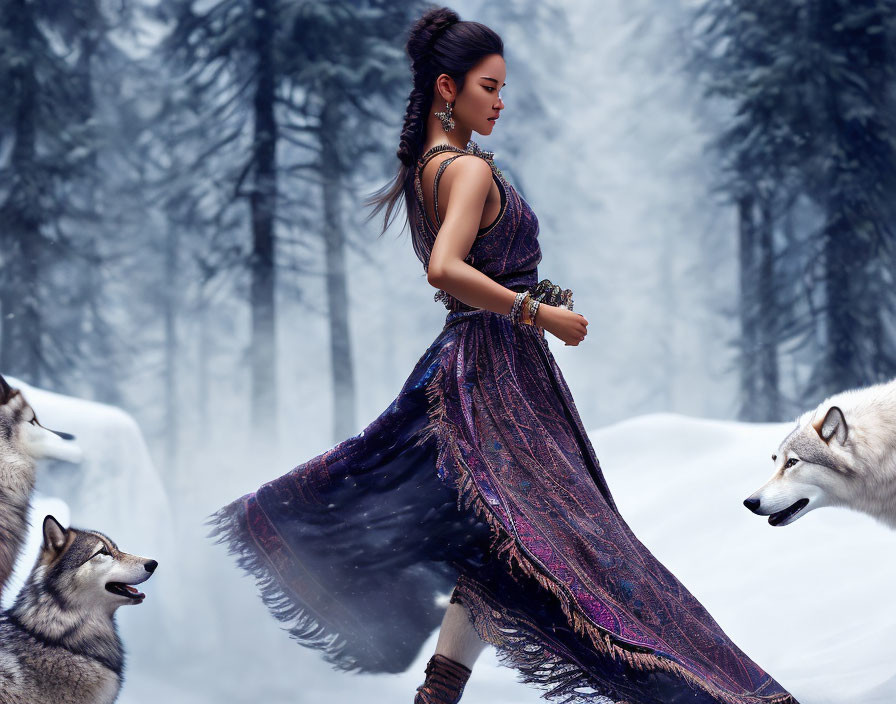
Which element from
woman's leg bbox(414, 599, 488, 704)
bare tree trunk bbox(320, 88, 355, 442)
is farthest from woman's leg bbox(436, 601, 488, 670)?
bare tree trunk bbox(320, 88, 355, 442)

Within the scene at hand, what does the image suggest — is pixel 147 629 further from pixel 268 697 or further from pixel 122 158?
pixel 122 158

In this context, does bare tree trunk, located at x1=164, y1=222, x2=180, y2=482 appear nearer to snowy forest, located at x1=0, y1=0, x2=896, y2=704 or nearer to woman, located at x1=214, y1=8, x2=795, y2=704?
snowy forest, located at x1=0, y1=0, x2=896, y2=704

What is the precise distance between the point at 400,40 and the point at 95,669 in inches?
338

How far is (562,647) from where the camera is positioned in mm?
2223

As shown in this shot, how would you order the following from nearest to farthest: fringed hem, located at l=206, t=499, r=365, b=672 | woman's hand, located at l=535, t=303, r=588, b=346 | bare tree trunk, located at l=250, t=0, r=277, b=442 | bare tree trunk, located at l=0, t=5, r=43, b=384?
woman's hand, located at l=535, t=303, r=588, b=346
fringed hem, located at l=206, t=499, r=365, b=672
bare tree trunk, located at l=0, t=5, r=43, b=384
bare tree trunk, located at l=250, t=0, r=277, b=442

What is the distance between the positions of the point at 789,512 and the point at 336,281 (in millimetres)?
7698

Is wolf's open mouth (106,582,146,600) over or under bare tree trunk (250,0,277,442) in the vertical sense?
under

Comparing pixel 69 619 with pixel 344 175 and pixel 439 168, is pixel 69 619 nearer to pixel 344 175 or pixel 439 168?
pixel 439 168

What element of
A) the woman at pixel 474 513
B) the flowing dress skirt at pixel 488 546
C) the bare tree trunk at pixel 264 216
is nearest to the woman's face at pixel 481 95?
the woman at pixel 474 513

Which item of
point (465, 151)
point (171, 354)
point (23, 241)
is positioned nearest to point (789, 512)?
point (465, 151)

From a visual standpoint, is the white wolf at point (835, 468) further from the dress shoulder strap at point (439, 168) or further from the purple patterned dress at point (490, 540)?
the dress shoulder strap at point (439, 168)

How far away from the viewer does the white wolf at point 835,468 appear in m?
3.01

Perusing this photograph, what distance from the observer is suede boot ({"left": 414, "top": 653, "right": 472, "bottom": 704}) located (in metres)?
2.46

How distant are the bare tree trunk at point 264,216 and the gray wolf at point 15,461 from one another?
689cm
